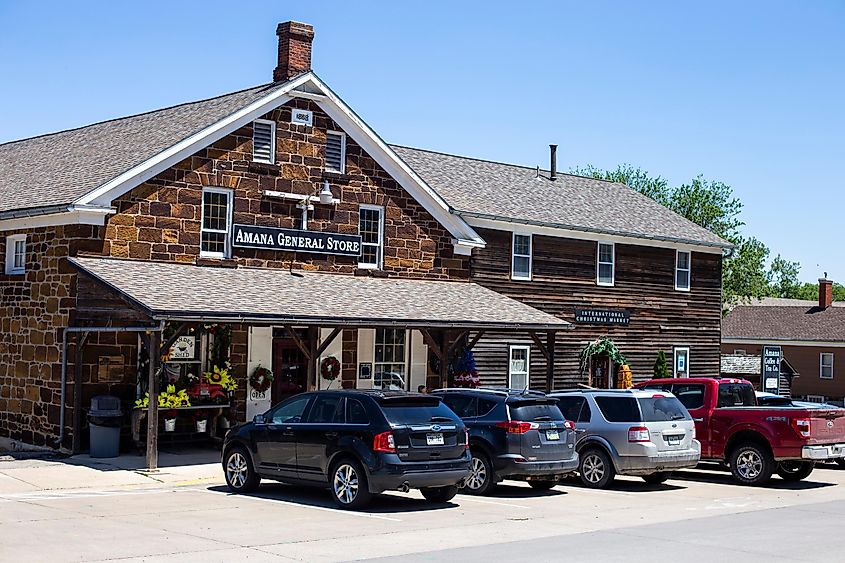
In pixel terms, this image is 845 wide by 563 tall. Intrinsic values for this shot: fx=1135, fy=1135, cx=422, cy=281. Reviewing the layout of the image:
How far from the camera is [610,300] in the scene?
34.8 metres

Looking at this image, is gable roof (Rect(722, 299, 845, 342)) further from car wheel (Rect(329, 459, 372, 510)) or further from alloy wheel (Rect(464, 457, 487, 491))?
car wheel (Rect(329, 459, 372, 510))

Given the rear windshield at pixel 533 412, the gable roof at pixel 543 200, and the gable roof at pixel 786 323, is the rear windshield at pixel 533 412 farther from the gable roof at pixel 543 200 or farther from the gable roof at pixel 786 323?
the gable roof at pixel 786 323

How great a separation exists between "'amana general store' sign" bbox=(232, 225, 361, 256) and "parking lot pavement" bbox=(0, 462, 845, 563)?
24.5ft

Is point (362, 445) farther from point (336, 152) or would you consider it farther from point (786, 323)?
point (786, 323)

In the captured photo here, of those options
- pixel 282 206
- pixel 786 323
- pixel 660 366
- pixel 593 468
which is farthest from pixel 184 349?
pixel 786 323

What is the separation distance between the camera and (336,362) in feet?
87.6

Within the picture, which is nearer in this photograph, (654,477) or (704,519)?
(704,519)

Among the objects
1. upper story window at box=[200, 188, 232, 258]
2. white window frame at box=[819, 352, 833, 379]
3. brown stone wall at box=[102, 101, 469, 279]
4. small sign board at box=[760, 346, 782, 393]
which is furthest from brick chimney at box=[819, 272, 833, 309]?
upper story window at box=[200, 188, 232, 258]

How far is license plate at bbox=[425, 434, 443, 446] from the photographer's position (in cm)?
1608

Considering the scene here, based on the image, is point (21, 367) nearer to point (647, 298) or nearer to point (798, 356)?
point (647, 298)

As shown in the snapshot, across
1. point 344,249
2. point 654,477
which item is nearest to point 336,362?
point 344,249

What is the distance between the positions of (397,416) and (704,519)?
15.0 ft

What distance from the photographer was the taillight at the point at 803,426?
19.9 meters

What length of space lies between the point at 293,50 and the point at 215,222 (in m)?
4.95
